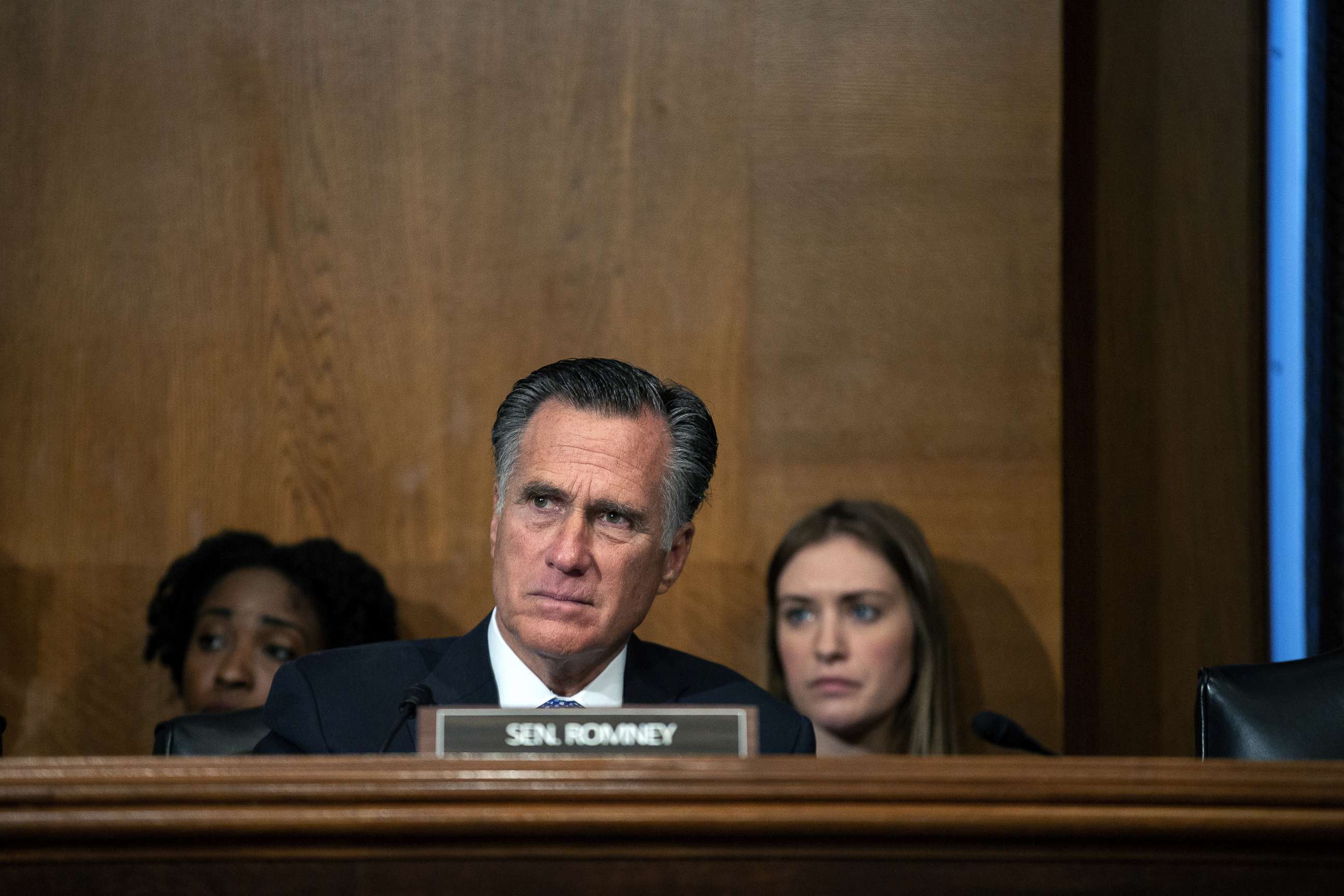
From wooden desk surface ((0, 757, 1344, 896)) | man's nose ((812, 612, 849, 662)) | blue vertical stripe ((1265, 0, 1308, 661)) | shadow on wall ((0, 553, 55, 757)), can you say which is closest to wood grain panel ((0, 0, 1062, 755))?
shadow on wall ((0, 553, 55, 757))

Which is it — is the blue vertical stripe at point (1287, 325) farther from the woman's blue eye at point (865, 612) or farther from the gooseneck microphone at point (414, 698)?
the gooseneck microphone at point (414, 698)

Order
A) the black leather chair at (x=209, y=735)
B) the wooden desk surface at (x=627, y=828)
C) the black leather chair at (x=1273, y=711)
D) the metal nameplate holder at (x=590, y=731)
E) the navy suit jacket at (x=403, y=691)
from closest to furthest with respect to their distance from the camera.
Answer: the wooden desk surface at (x=627, y=828) < the metal nameplate holder at (x=590, y=731) < the black leather chair at (x=1273, y=711) < the navy suit jacket at (x=403, y=691) < the black leather chair at (x=209, y=735)

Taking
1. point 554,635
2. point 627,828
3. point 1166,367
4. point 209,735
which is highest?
point 1166,367

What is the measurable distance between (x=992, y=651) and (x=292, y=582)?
153cm

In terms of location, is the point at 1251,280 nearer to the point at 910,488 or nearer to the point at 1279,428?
the point at 1279,428

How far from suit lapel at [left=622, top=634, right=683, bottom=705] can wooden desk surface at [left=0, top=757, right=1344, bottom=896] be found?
75cm

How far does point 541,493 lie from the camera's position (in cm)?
173

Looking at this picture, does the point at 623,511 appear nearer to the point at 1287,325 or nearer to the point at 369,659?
the point at 369,659

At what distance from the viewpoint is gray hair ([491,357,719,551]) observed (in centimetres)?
180

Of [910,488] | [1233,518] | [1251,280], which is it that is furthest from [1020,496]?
[1251,280]

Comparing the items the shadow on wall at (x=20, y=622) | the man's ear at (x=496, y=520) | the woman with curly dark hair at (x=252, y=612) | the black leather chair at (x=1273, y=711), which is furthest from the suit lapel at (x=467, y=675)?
the shadow on wall at (x=20, y=622)

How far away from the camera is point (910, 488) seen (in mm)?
3074

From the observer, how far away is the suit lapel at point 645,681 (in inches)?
69.1

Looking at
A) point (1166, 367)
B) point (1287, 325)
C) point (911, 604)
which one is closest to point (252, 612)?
point (911, 604)
